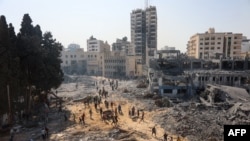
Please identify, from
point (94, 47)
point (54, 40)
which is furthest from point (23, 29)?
point (94, 47)

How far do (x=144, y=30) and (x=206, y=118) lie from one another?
84.2 metres

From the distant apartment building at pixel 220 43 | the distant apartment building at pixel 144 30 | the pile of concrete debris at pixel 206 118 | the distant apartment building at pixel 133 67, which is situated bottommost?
the pile of concrete debris at pixel 206 118

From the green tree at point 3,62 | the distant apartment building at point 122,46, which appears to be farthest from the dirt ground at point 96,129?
the distant apartment building at point 122,46

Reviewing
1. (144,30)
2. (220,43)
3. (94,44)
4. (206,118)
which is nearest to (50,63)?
(206,118)

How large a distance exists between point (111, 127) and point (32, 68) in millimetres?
14011

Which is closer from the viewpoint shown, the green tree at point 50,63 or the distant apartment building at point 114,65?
the green tree at point 50,63

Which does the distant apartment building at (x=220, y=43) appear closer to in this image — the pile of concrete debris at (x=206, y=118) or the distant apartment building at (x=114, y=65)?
the distant apartment building at (x=114, y=65)

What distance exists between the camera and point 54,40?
41906 millimetres

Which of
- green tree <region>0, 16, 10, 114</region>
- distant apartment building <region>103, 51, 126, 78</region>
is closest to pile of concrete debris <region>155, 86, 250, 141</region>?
green tree <region>0, 16, 10, 114</region>

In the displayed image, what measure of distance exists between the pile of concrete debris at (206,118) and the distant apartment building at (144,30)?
2811 inches

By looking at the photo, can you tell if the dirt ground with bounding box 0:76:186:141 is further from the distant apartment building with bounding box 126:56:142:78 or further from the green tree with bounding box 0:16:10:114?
the distant apartment building with bounding box 126:56:142:78

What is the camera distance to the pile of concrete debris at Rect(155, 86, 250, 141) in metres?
24.6

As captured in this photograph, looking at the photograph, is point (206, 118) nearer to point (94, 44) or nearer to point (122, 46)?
point (122, 46)

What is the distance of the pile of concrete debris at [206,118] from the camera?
24.6 meters
